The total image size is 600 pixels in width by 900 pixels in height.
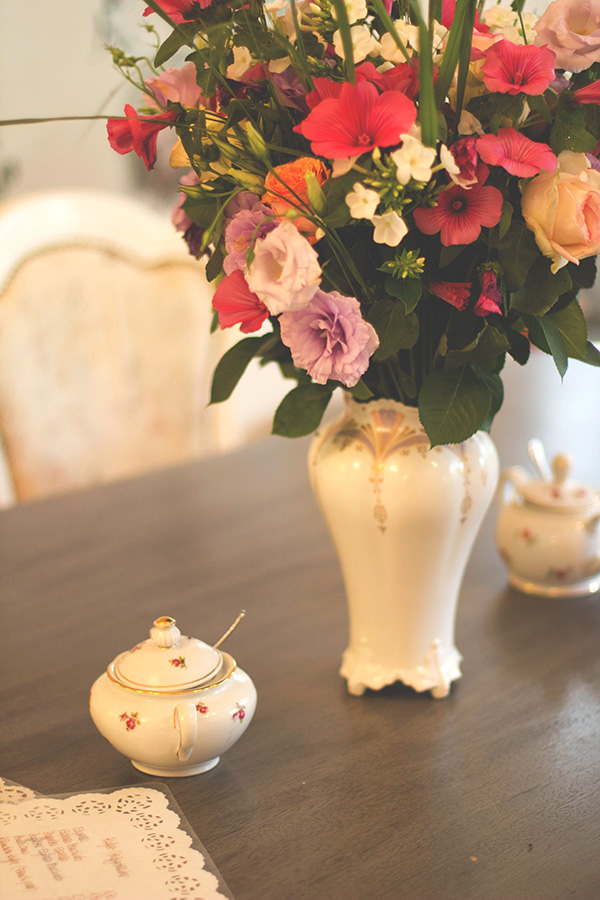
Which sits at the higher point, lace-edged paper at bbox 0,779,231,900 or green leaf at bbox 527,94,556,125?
green leaf at bbox 527,94,556,125

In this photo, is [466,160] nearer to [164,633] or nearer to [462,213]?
[462,213]

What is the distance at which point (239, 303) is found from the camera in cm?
60

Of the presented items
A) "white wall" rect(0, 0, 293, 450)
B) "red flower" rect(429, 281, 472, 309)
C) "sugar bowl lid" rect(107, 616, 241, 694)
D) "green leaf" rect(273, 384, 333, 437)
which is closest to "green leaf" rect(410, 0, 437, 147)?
"red flower" rect(429, 281, 472, 309)

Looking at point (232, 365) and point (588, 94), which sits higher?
point (588, 94)

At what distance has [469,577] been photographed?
3.32 ft

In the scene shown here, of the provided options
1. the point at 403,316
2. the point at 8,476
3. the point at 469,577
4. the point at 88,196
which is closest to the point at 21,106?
the point at 88,196

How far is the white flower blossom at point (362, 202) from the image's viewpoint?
54cm

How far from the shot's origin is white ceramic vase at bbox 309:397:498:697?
708 millimetres

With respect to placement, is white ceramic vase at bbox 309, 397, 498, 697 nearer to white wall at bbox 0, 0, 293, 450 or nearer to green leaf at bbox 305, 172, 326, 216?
green leaf at bbox 305, 172, 326, 216

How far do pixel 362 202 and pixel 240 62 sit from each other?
0.47 feet

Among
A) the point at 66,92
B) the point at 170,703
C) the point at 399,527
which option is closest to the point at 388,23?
the point at 399,527

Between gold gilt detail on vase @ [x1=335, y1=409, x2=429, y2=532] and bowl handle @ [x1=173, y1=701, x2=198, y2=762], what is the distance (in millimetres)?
205

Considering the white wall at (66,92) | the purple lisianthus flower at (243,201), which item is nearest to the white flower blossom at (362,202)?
the purple lisianthus flower at (243,201)

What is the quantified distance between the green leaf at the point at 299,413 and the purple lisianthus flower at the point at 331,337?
13cm
